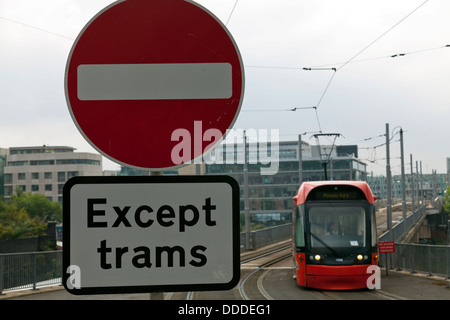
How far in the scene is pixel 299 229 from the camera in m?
17.4

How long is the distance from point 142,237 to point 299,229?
51.4ft

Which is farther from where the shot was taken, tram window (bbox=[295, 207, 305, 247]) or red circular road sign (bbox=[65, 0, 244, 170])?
tram window (bbox=[295, 207, 305, 247])

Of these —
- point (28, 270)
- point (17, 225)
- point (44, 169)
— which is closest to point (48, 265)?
point (28, 270)

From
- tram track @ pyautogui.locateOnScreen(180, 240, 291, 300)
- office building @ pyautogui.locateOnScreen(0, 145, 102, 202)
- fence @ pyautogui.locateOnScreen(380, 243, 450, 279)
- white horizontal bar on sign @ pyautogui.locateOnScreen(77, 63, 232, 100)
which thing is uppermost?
office building @ pyautogui.locateOnScreen(0, 145, 102, 202)

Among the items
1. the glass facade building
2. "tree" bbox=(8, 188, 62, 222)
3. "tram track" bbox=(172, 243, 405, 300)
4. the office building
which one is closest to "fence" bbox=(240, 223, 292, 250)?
"tram track" bbox=(172, 243, 405, 300)

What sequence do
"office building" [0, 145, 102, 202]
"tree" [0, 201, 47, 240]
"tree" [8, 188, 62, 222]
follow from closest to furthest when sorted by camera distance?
"tree" [0, 201, 47, 240]
"tree" [8, 188, 62, 222]
"office building" [0, 145, 102, 202]

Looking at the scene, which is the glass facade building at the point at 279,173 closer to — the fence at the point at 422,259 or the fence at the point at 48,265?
the fence at the point at 422,259

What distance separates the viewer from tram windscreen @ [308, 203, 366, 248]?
16.6 metres

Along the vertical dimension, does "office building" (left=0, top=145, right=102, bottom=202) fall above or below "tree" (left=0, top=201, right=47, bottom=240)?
above

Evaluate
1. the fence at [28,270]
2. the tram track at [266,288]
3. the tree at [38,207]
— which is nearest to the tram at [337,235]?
the tram track at [266,288]

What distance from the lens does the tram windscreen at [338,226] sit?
16.6 metres

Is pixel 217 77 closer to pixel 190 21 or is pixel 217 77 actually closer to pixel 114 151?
pixel 190 21

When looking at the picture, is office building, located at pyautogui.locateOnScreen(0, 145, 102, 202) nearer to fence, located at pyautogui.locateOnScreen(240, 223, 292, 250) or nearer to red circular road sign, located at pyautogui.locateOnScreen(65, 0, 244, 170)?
fence, located at pyautogui.locateOnScreen(240, 223, 292, 250)

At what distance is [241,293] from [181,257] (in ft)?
54.0
